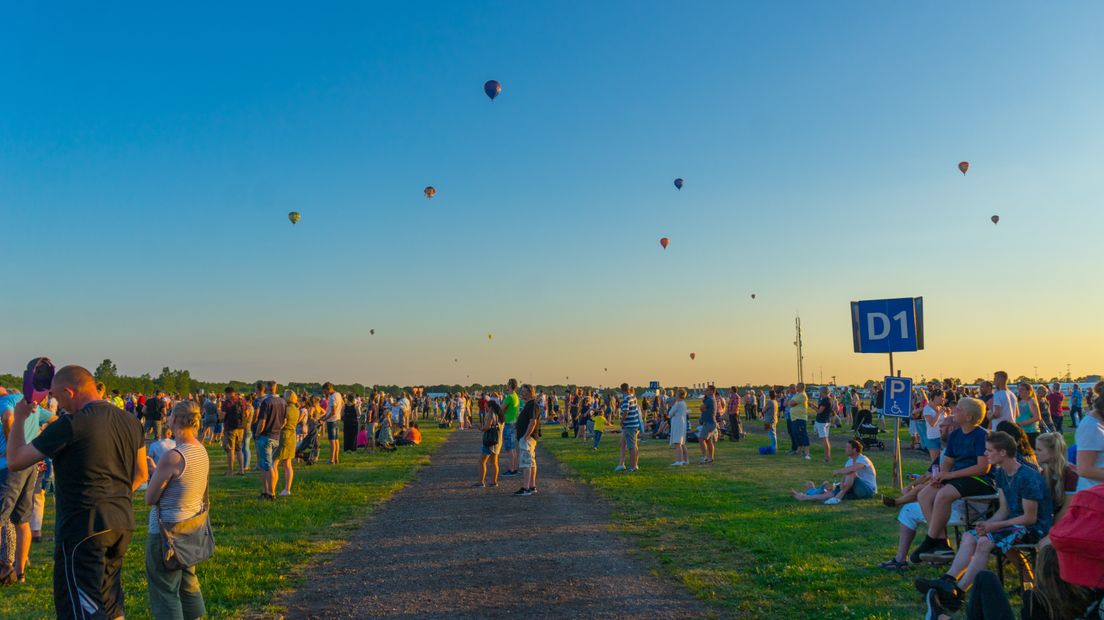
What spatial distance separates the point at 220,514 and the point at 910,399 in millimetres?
11435

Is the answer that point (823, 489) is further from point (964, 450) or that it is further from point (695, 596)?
point (695, 596)

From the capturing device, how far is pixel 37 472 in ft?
24.6

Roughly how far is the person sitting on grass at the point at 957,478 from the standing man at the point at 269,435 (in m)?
10.0

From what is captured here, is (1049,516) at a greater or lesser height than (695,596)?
greater

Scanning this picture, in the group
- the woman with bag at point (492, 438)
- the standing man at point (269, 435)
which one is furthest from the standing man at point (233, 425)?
the woman with bag at point (492, 438)

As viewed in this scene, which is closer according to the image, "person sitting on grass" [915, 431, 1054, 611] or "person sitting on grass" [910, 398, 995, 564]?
"person sitting on grass" [915, 431, 1054, 611]

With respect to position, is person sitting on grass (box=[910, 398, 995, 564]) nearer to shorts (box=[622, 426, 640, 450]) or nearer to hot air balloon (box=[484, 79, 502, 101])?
shorts (box=[622, 426, 640, 450])

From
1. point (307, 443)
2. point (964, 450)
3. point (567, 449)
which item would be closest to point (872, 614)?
point (964, 450)

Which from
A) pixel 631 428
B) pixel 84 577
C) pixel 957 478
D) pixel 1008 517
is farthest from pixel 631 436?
pixel 84 577

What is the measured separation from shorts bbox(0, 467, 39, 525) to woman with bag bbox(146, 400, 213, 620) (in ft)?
10.1

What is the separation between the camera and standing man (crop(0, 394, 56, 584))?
6.99 meters

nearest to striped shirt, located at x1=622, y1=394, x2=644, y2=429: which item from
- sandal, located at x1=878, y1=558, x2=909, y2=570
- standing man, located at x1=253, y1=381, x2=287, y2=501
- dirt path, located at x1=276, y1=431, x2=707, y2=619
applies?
dirt path, located at x1=276, y1=431, x2=707, y2=619

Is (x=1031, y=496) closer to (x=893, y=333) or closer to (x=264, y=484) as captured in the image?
(x=893, y=333)

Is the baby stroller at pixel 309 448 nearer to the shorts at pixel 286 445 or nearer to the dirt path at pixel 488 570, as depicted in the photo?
the shorts at pixel 286 445
